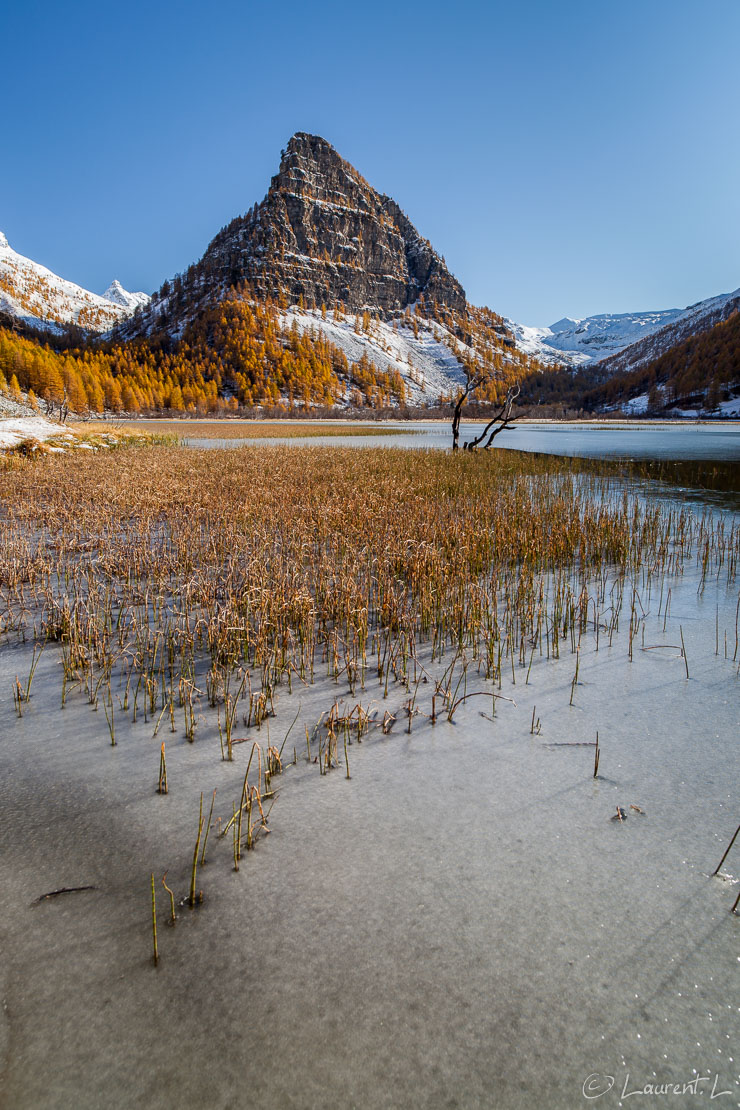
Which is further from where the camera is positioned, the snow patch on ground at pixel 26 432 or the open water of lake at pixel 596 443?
the open water of lake at pixel 596 443

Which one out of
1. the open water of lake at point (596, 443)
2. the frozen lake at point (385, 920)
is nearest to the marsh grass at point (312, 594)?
the frozen lake at point (385, 920)

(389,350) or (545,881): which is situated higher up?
(389,350)

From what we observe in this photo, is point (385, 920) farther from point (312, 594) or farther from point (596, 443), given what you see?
point (596, 443)

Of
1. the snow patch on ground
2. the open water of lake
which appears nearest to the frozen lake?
the snow patch on ground

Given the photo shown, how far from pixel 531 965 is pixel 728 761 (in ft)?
6.77

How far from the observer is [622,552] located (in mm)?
8164

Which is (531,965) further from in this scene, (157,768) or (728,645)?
(728,645)

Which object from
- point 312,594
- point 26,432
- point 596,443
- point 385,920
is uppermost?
point 26,432

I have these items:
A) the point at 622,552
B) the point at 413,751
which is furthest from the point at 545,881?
the point at 622,552

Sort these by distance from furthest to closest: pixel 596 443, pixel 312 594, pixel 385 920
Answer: pixel 596 443 → pixel 312 594 → pixel 385 920

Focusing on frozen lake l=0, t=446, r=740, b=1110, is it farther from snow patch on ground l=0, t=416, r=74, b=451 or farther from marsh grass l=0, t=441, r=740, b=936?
snow patch on ground l=0, t=416, r=74, b=451

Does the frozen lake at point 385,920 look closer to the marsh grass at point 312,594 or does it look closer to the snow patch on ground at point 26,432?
the marsh grass at point 312,594

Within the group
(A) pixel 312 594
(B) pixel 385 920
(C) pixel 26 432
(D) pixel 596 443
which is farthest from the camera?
(D) pixel 596 443

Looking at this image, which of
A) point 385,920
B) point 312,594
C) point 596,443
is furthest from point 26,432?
point 596,443
